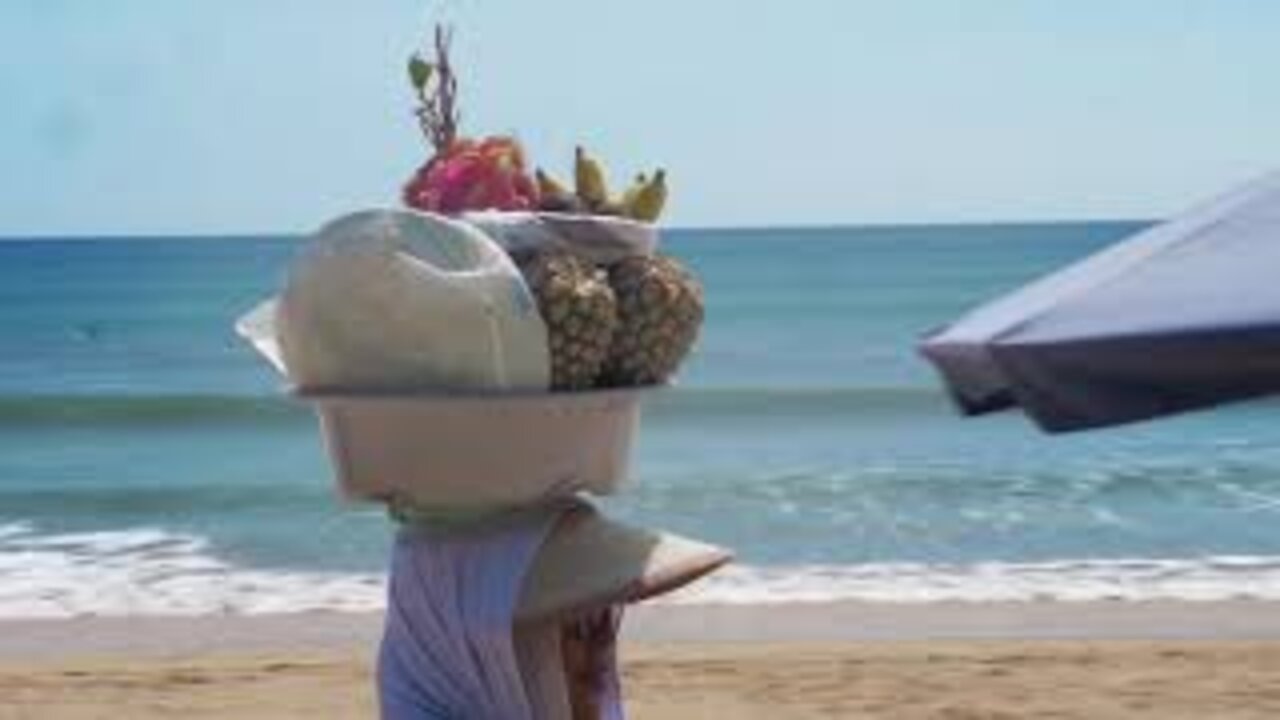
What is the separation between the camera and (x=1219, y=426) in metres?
25.3

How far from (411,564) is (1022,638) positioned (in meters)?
7.84

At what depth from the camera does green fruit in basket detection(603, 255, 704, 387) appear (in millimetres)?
4109

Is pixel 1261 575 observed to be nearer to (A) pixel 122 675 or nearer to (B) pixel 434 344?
(A) pixel 122 675

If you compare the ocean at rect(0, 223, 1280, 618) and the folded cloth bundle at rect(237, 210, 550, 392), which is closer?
the folded cloth bundle at rect(237, 210, 550, 392)

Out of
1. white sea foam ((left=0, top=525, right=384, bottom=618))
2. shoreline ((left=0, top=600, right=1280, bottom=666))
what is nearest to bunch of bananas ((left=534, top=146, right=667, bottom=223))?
shoreline ((left=0, top=600, right=1280, bottom=666))

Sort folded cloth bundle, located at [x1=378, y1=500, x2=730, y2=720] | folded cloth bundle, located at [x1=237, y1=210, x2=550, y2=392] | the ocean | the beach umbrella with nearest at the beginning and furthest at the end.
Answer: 1. the beach umbrella
2. folded cloth bundle, located at [x1=237, y1=210, x2=550, y2=392]
3. folded cloth bundle, located at [x1=378, y1=500, x2=730, y2=720]
4. the ocean

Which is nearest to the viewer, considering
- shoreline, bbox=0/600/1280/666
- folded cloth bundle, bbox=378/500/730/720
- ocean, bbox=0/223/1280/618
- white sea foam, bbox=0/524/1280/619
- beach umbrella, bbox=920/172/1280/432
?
beach umbrella, bbox=920/172/1280/432

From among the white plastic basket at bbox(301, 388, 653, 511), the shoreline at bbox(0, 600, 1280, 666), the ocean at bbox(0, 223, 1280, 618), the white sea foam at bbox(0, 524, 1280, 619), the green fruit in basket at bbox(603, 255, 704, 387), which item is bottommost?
the ocean at bbox(0, 223, 1280, 618)

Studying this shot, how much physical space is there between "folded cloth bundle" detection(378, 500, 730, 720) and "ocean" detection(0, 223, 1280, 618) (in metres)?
0.30

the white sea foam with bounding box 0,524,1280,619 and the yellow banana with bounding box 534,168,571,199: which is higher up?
the yellow banana with bounding box 534,168,571,199

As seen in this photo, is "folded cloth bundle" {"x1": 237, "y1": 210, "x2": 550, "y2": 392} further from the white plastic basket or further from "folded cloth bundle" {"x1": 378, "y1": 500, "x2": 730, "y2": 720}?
"folded cloth bundle" {"x1": 378, "y1": 500, "x2": 730, "y2": 720}

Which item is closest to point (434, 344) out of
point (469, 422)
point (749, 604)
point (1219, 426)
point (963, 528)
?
point (469, 422)

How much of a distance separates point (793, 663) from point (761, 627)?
1260 mm

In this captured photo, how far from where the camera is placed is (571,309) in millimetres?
4043
